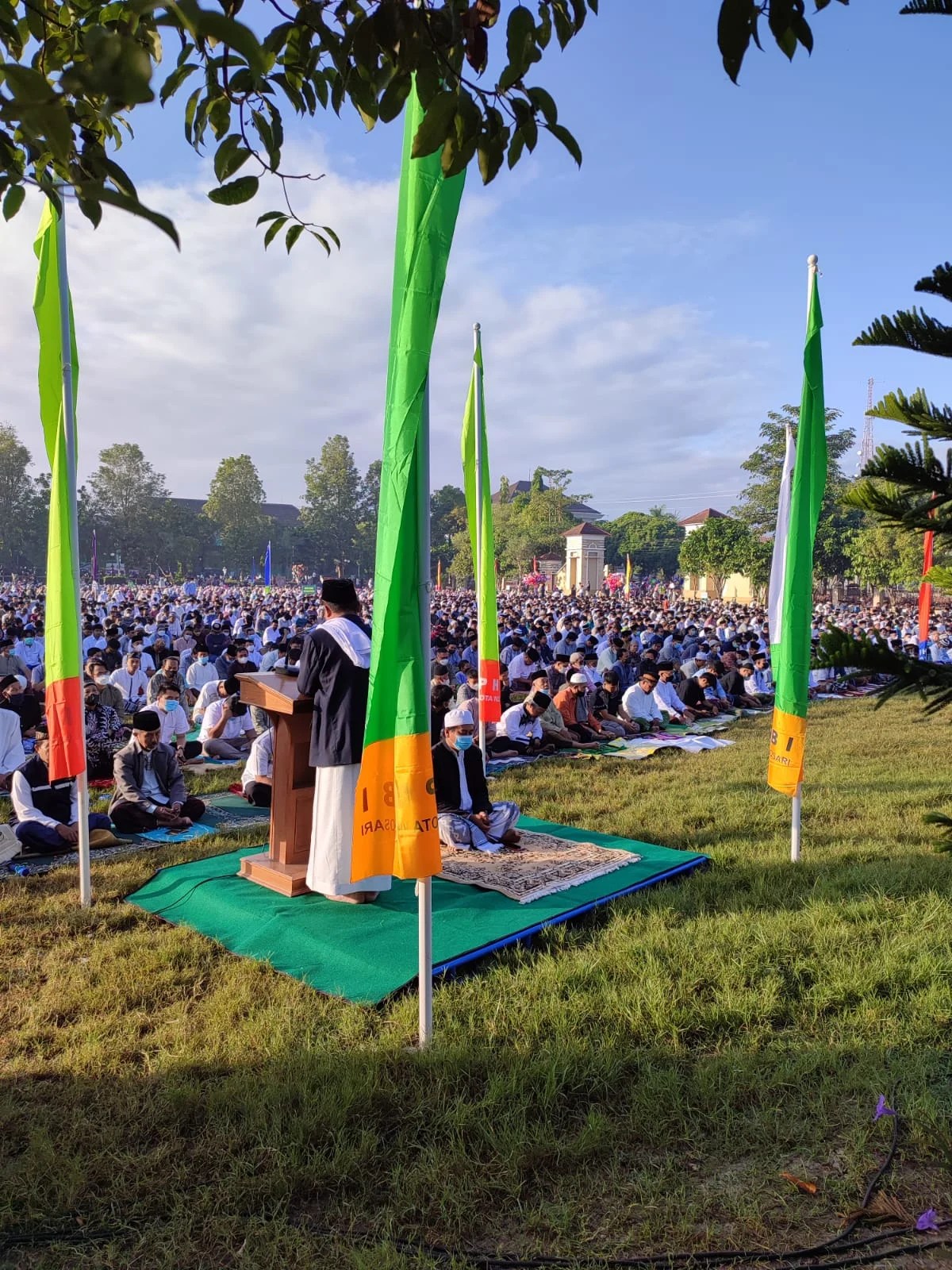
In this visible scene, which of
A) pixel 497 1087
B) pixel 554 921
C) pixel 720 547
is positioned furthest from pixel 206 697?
pixel 720 547

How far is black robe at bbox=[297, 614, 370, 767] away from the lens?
4590 millimetres

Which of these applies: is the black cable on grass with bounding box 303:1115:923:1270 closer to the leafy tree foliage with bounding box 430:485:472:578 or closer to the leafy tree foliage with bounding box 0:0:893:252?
the leafy tree foliage with bounding box 0:0:893:252

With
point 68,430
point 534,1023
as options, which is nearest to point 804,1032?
point 534,1023

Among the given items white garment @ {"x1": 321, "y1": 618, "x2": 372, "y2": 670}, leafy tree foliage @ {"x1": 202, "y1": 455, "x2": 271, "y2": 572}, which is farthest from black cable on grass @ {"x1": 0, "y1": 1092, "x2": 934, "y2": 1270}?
leafy tree foliage @ {"x1": 202, "y1": 455, "x2": 271, "y2": 572}

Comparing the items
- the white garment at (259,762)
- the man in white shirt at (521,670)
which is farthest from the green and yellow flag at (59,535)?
the man in white shirt at (521,670)

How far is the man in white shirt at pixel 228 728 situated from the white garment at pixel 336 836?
183 inches

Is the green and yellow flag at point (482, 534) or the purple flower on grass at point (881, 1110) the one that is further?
the green and yellow flag at point (482, 534)

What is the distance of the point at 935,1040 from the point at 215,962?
10.0 feet

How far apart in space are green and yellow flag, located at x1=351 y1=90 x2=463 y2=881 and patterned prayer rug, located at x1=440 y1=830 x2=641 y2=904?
168 centimetres

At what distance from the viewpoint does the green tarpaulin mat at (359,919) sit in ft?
12.9

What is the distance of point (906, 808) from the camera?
6848 mm

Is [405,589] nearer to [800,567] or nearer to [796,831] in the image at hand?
[800,567]

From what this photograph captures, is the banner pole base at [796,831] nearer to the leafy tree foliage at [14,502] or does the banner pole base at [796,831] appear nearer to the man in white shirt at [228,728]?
the man in white shirt at [228,728]

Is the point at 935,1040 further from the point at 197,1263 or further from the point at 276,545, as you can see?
the point at 276,545
